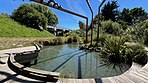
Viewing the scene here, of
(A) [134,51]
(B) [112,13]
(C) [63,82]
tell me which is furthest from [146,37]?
(B) [112,13]

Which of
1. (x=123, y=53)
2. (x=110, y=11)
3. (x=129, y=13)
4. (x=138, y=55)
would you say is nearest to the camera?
(x=138, y=55)

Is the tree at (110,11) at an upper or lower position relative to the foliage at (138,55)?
upper

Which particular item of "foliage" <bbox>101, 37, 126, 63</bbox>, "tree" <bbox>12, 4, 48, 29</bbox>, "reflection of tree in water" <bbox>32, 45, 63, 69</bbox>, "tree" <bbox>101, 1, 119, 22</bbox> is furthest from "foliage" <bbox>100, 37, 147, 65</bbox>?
"tree" <bbox>101, 1, 119, 22</bbox>

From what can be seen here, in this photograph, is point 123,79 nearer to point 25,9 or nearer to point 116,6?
point 25,9

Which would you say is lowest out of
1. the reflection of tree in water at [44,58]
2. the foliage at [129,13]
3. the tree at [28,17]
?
the reflection of tree in water at [44,58]

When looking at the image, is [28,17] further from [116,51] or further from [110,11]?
[116,51]

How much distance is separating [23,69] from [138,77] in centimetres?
306

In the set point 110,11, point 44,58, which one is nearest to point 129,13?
point 110,11

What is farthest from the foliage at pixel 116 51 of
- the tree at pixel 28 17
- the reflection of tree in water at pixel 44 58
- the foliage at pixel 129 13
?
the foliage at pixel 129 13

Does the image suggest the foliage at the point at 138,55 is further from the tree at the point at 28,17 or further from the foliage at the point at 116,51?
the tree at the point at 28,17

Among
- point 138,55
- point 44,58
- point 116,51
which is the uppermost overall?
point 116,51

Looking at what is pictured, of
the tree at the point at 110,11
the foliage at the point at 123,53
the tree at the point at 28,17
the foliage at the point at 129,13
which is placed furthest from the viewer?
the foliage at the point at 129,13

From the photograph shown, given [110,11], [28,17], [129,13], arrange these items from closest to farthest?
[28,17] < [110,11] < [129,13]

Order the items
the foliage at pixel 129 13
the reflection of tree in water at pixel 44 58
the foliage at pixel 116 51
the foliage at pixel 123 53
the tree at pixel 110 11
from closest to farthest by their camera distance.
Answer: the reflection of tree in water at pixel 44 58 < the foliage at pixel 123 53 < the foliage at pixel 116 51 < the tree at pixel 110 11 < the foliage at pixel 129 13
